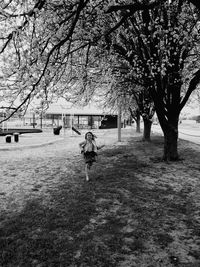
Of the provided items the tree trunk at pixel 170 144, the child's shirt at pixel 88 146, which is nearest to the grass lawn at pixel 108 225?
the child's shirt at pixel 88 146

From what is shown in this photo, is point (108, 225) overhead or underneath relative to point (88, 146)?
underneath

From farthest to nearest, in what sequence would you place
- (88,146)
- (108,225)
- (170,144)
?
1. (170,144)
2. (88,146)
3. (108,225)

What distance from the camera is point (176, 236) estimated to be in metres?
4.81

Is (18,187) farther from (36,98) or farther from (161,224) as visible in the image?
(161,224)

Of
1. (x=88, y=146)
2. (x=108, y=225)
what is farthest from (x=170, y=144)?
(x=108, y=225)

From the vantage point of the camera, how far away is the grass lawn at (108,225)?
4.04 meters

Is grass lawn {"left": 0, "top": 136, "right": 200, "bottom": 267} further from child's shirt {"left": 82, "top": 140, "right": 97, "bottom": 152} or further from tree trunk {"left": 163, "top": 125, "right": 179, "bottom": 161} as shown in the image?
tree trunk {"left": 163, "top": 125, "right": 179, "bottom": 161}

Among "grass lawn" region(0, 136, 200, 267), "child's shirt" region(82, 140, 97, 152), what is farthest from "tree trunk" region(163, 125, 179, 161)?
"child's shirt" region(82, 140, 97, 152)

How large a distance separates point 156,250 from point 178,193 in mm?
3547

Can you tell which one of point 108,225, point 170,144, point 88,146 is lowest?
point 108,225

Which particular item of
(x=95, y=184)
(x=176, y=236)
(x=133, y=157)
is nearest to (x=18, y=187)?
(x=95, y=184)

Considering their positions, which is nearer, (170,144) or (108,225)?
(108,225)

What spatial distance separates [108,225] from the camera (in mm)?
5246

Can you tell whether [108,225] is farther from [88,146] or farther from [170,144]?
[170,144]
